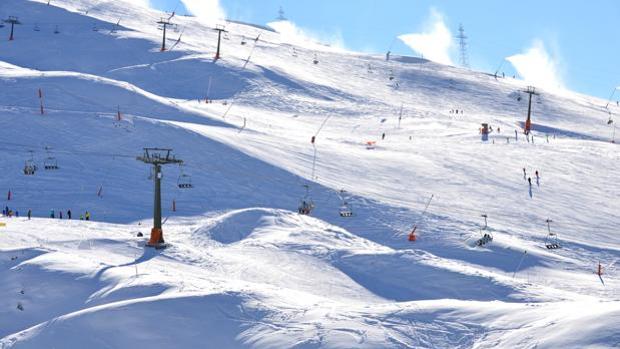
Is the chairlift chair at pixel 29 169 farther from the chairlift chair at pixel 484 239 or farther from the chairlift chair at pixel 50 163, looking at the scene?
the chairlift chair at pixel 484 239

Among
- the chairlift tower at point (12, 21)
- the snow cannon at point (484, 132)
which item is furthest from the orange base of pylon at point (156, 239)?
the chairlift tower at point (12, 21)

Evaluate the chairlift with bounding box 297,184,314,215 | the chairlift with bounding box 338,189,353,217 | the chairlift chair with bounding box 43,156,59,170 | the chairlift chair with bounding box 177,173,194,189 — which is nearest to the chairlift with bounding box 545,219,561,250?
the chairlift with bounding box 338,189,353,217

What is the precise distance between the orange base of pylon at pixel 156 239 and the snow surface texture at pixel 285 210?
64cm

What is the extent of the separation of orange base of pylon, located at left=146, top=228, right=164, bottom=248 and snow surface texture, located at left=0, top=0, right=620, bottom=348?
2.10 ft

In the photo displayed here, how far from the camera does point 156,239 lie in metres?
34.9

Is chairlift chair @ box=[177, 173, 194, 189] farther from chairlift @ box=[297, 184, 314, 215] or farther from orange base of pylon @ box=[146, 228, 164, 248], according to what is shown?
orange base of pylon @ box=[146, 228, 164, 248]

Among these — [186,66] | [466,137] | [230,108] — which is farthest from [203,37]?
[466,137]

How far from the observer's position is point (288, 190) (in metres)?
47.6

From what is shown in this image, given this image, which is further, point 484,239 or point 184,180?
point 184,180

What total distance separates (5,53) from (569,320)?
68.3m

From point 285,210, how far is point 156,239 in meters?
9.47

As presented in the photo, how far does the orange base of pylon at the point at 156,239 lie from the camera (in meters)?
34.6

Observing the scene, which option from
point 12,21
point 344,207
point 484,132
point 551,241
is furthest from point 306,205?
point 12,21

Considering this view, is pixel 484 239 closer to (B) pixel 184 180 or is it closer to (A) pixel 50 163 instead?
(B) pixel 184 180
